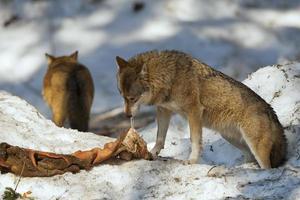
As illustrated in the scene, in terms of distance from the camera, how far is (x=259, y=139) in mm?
6617

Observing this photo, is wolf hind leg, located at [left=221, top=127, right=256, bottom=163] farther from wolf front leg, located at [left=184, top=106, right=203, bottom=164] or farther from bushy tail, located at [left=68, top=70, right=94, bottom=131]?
bushy tail, located at [left=68, top=70, right=94, bottom=131]

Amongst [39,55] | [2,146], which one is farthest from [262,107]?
[39,55]

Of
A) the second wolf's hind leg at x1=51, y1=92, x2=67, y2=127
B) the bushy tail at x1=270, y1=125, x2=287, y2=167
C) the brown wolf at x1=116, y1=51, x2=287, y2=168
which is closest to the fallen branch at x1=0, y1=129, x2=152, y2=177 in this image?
the brown wolf at x1=116, y1=51, x2=287, y2=168

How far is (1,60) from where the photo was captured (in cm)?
1476

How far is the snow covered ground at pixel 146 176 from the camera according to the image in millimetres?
5031

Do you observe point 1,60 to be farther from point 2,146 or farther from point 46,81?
point 2,146

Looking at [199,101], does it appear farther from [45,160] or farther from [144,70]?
[45,160]

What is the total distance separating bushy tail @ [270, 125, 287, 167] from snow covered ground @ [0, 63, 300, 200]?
0.09 metres

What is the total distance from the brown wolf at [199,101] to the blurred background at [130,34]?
6.55 m

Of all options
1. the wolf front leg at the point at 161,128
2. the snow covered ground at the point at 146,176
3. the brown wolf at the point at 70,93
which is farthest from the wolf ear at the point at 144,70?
the brown wolf at the point at 70,93

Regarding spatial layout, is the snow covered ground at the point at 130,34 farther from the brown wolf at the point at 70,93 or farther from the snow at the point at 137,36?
the brown wolf at the point at 70,93

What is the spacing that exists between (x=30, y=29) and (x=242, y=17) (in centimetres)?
479

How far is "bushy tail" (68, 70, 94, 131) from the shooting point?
1055 centimetres

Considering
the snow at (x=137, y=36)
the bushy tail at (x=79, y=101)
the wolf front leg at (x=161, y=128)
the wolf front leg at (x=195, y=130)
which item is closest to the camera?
the wolf front leg at (x=195, y=130)
